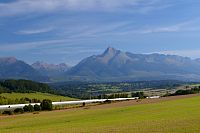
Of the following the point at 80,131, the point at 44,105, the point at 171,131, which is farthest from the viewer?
the point at 44,105

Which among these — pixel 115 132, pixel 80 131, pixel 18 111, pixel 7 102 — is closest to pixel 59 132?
pixel 80 131

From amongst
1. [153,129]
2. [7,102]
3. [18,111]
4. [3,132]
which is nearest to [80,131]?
[153,129]

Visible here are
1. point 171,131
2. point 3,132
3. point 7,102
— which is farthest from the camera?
point 7,102

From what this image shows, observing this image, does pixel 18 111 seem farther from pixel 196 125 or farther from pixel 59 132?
pixel 196 125

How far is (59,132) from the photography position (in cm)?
4650

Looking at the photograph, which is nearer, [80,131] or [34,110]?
[80,131]

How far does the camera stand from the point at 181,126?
42.5 metres

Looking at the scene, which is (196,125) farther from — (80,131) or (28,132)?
(28,132)

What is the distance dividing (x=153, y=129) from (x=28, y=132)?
15.8 meters

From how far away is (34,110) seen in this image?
12450cm

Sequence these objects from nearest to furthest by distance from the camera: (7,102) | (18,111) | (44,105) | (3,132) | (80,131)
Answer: (80,131)
(3,132)
(18,111)
(44,105)
(7,102)

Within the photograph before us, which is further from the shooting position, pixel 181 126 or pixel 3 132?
pixel 3 132

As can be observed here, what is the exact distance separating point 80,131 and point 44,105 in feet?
275

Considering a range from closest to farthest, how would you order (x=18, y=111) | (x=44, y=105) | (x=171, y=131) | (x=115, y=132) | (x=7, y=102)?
1. (x=171, y=131)
2. (x=115, y=132)
3. (x=18, y=111)
4. (x=44, y=105)
5. (x=7, y=102)
